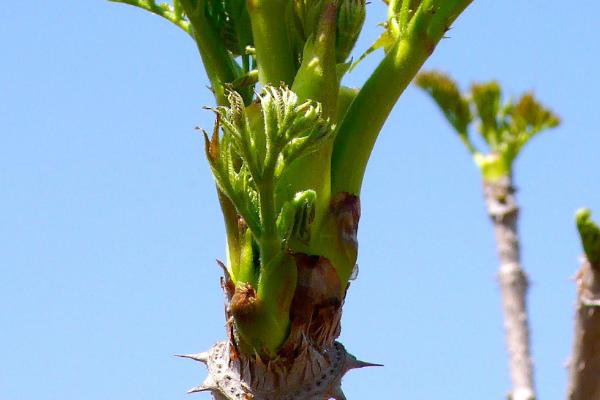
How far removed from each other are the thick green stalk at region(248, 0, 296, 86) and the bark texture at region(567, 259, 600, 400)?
938 millimetres

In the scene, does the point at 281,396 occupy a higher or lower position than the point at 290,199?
lower

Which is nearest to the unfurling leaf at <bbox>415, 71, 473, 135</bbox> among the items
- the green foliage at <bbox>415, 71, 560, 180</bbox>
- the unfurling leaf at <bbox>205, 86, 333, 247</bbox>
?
the green foliage at <bbox>415, 71, 560, 180</bbox>

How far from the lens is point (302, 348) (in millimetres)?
2176

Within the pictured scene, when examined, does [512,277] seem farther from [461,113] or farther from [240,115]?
[240,115]

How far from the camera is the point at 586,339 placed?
1557 mm

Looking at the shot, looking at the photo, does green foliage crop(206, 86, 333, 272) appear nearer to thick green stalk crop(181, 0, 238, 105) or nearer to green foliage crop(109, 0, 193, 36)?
thick green stalk crop(181, 0, 238, 105)

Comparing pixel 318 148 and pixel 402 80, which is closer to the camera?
pixel 318 148

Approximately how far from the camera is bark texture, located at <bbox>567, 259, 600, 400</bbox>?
4.95 ft

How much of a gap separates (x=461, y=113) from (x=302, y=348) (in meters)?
5.66

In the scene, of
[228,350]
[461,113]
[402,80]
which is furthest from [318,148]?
[461,113]

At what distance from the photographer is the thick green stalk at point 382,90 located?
2.28m

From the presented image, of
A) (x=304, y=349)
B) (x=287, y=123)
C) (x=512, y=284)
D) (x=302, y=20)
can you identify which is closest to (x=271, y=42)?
(x=302, y=20)

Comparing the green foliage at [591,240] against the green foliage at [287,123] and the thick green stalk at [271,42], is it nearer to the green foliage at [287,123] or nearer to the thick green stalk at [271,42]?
the green foliage at [287,123]

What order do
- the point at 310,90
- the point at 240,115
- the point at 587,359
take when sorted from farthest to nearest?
the point at 310,90, the point at 240,115, the point at 587,359
